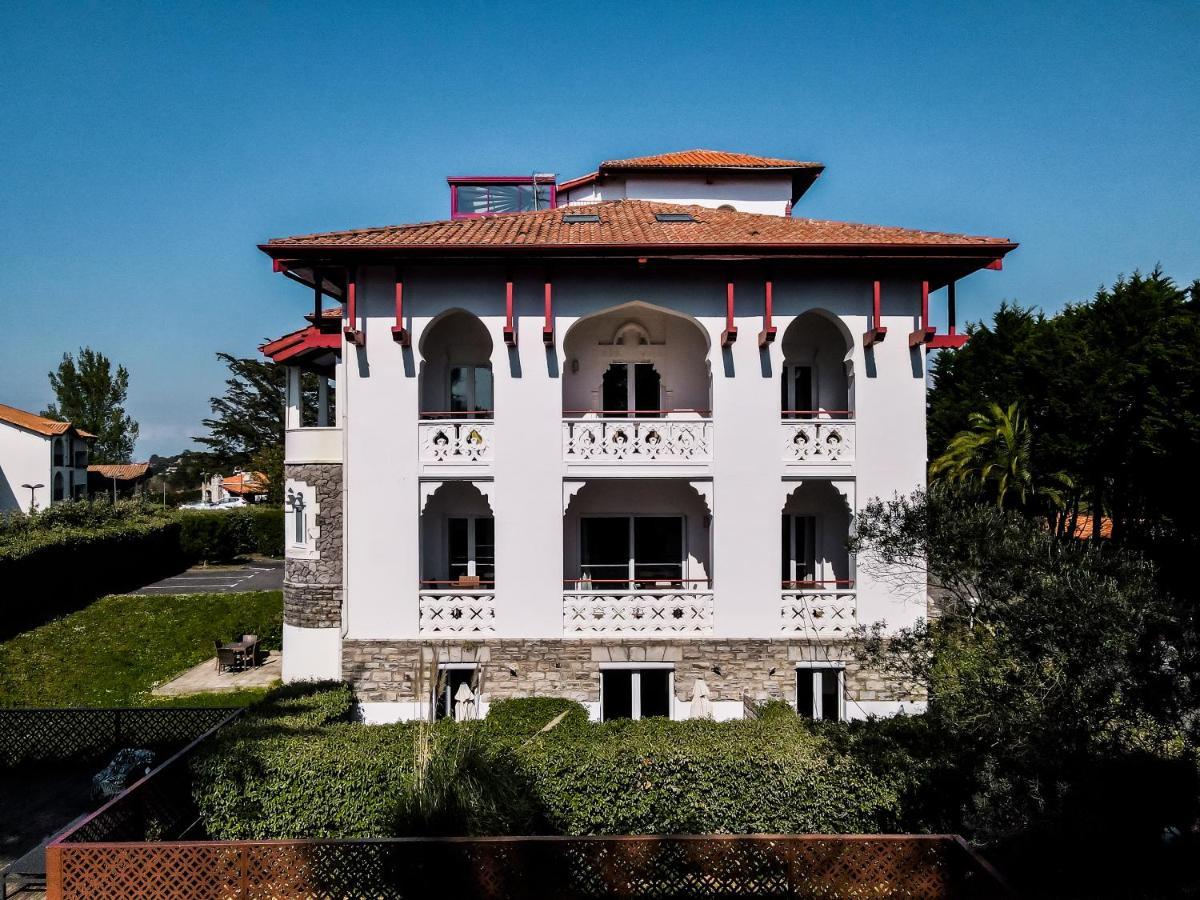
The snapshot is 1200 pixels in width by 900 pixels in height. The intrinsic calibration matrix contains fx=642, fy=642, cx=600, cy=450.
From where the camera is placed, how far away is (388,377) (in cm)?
1223

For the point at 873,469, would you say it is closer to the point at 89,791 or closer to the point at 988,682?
the point at 988,682

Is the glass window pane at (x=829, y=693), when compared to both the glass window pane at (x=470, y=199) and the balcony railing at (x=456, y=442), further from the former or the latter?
the glass window pane at (x=470, y=199)

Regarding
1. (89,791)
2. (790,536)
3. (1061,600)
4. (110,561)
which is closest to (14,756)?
(89,791)

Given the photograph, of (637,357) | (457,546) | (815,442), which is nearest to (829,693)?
(815,442)

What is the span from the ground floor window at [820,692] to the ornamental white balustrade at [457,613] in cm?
600

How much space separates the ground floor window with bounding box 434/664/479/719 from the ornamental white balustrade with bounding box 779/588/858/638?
5.89 m

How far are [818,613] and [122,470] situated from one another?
6123 centimetres

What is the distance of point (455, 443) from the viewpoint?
1220 centimetres

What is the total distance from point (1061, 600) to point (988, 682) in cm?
121

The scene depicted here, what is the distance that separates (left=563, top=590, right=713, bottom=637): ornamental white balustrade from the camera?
1200 cm

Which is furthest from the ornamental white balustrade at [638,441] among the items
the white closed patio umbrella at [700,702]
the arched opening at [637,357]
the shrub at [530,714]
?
the shrub at [530,714]

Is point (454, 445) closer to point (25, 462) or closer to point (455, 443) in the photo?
point (455, 443)

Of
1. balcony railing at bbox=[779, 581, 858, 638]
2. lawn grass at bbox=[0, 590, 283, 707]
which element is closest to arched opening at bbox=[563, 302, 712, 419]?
balcony railing at bbox=[779, 581, 858, 638]

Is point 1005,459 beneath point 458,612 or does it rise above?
above
